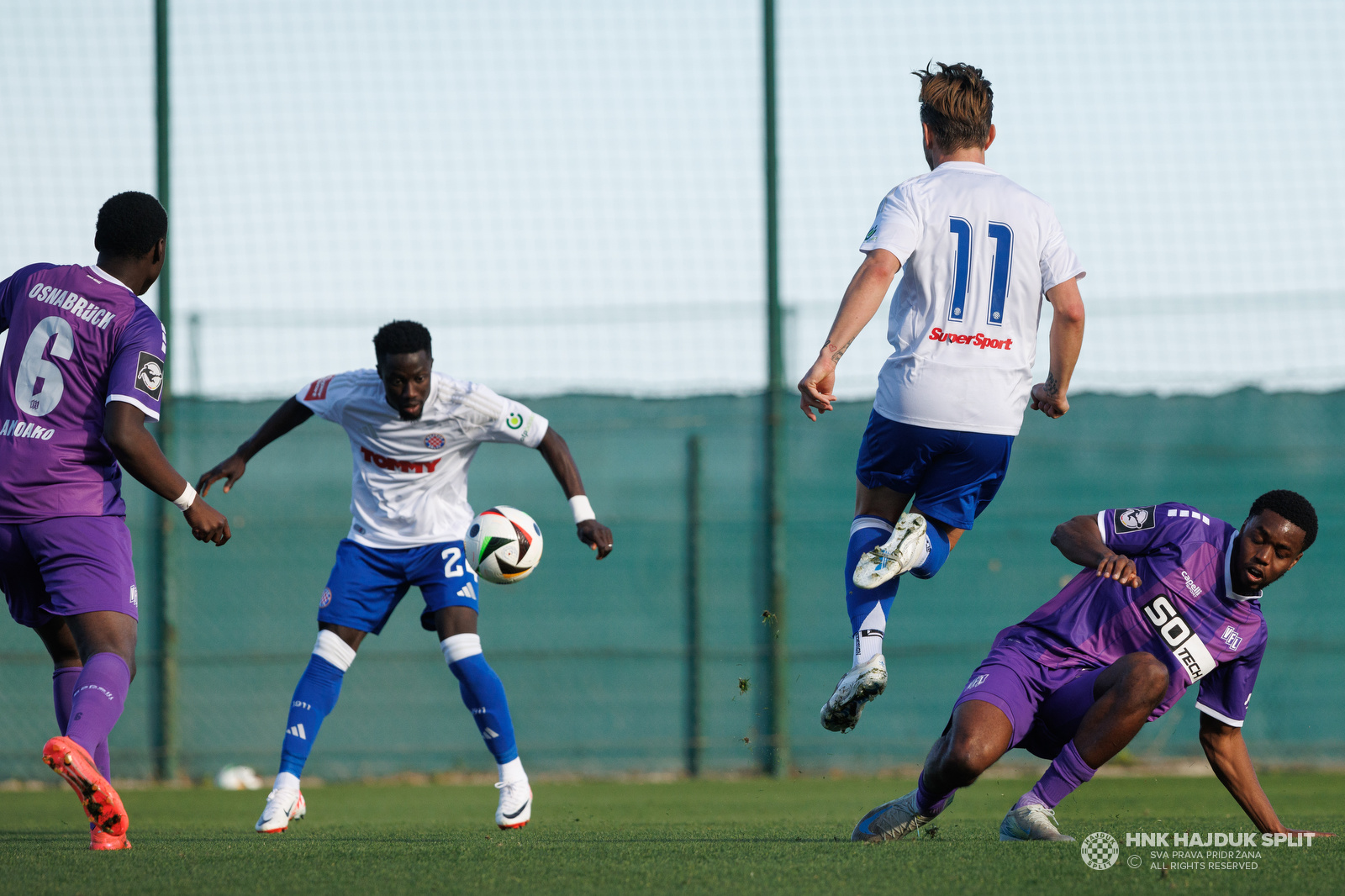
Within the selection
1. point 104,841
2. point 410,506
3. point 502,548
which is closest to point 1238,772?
point 502,548

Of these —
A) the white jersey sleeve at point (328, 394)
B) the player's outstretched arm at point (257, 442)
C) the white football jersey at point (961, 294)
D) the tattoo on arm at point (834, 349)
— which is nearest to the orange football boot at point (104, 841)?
the player's outstretched arm at point (257, 442)

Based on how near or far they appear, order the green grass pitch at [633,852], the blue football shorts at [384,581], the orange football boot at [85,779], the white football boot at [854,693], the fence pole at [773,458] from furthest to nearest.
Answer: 1. the fence pole at [773,458]
2. the blue football shorts at [384,581]
3. the white football boot at [854,693]
4. the orange football boot at [85,779]
5. the green grass pitch at [633,852]

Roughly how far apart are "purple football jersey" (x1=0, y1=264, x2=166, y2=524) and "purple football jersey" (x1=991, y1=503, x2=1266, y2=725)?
320 cm

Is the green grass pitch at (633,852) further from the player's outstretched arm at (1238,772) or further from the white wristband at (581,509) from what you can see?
the white wristband at (581,509)

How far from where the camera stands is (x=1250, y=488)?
29.5 ft

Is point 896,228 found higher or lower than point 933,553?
higher

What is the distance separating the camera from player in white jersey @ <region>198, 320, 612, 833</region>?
5.37m

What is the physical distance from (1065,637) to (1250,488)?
510cm

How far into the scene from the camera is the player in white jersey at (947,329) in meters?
4.22

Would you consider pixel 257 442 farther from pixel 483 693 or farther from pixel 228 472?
pixel 483 693

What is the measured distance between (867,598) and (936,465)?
1.72ft

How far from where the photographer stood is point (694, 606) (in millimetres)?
8805

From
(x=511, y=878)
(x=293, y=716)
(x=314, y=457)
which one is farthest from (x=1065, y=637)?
(x=314, y=457)

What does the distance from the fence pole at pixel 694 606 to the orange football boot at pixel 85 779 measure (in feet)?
17.0
